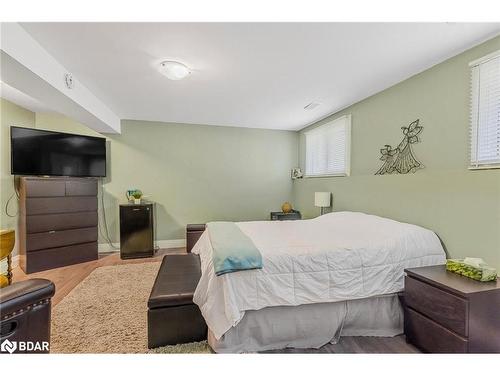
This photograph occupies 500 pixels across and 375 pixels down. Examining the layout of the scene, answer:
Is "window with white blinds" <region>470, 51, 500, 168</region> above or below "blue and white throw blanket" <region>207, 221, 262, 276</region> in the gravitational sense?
above

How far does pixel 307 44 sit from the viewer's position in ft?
6.15

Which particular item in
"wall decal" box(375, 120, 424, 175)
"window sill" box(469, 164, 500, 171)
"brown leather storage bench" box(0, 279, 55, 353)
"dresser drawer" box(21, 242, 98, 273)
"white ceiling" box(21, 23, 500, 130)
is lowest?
"dresser drawer" box(21, 242, 98, 273)

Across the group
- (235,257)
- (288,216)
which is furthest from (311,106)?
(235,257)

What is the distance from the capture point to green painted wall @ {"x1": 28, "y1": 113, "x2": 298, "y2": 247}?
4.16 m

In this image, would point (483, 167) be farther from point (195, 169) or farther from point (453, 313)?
point (195, 169)

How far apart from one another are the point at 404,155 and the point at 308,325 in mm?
2047

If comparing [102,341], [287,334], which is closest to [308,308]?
[287,334]

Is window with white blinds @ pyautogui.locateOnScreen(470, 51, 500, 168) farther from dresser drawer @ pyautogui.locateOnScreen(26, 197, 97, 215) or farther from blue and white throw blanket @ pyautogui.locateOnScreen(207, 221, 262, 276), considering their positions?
dresser drawer @ pyautogui.locateOnScreen(26, 197, 97, 215)

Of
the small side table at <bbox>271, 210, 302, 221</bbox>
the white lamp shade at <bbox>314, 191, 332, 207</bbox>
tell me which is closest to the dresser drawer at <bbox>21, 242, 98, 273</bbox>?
the small side table at <bbox>271, 210, 302, 221</bbox>

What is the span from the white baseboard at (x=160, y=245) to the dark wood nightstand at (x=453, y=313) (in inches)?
149

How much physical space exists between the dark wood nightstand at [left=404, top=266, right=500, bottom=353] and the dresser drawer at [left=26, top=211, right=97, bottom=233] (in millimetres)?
4257
